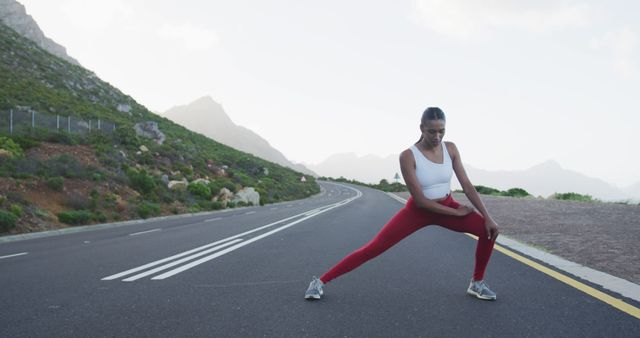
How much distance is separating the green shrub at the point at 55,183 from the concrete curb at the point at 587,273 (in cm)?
1720

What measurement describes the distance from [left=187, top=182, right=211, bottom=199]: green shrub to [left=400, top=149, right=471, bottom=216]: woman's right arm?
25.8 metres

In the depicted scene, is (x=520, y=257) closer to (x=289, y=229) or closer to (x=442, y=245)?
(x=442, y=245)

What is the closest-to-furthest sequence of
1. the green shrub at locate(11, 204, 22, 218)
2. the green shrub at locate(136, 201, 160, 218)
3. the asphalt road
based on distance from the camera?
the asphalt road
the green shrub at locate(11, 204, 22, 218)
the green shrub at locate(136, 201, 160, 218)

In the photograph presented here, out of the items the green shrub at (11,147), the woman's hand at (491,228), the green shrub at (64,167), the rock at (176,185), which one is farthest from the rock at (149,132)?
the woman's hand at (491,228)

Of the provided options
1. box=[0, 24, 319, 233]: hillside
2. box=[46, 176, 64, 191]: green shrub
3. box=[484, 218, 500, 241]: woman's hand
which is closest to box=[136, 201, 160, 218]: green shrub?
box=[0, 24, 319, 233]: hillside

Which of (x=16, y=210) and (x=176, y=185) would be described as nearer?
(x=16, y=210)

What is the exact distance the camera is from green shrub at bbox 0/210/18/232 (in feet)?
41.8

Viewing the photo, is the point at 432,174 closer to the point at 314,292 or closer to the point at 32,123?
the point at 314,292

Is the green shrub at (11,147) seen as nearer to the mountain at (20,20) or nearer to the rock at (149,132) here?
the rock at (149,132)

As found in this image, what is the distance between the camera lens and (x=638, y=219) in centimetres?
1134

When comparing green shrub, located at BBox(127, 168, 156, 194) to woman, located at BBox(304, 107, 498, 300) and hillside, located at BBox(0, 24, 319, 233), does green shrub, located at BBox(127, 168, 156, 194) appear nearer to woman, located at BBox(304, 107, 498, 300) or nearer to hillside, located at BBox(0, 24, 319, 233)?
hillside, located at BBox(0, 24, 319, 233)

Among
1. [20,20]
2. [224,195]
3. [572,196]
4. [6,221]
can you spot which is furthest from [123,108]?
[20,20]

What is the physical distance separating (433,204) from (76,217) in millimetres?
15277

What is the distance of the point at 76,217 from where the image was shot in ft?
52.1
